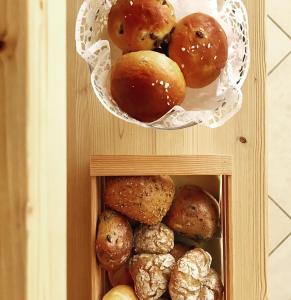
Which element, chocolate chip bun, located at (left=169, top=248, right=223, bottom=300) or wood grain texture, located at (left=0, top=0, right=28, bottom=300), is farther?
chocolate chip bun, located at (left=169, top=248, right=223, bottom=300)

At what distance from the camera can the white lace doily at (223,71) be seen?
68 cm

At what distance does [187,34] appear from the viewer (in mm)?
650

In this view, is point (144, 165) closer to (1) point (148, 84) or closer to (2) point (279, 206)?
(1) point (148, 84)

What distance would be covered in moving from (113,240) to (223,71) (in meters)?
0.25

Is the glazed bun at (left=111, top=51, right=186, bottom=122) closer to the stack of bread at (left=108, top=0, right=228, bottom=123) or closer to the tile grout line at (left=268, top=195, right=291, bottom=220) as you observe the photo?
the stack of bread at (left=108, top=0, right=228, bottom=123)

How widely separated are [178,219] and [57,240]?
401mm

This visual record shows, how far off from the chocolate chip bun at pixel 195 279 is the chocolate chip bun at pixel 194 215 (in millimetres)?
28

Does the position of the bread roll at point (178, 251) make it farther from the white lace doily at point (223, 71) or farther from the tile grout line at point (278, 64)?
the tile grout line at point (278, 64)

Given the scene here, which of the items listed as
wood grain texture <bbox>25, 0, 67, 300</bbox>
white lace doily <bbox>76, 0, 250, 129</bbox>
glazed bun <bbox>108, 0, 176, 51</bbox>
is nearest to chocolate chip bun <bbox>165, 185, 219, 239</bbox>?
white lace doily <bbox>76, 0, 250, 129</bbox>

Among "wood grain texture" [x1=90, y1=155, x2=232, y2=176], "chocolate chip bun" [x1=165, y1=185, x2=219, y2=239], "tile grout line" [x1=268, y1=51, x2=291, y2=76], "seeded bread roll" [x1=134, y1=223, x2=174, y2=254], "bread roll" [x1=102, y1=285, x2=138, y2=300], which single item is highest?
"tile grout line" [x1=268, y1=51, x2=291, y2=76]

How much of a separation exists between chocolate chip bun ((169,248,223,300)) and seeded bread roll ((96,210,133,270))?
0.07m

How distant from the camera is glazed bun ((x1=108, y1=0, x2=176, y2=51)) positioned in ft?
2.14

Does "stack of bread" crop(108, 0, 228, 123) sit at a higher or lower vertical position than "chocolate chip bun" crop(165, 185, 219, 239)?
higher

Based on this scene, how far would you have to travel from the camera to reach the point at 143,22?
65 cm
